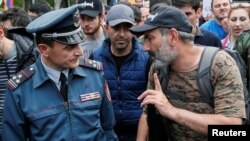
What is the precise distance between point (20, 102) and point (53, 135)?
0.29 meters

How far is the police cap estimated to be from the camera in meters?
2.90

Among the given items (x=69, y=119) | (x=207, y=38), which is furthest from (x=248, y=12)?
(x=69, y=119)

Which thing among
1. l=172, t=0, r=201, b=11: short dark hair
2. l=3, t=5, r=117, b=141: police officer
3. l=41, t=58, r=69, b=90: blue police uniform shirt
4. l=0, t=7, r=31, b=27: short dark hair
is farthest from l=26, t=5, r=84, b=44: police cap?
l=0, t=7, r=31, b=27: short dark hair

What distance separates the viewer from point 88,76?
307 centimetres

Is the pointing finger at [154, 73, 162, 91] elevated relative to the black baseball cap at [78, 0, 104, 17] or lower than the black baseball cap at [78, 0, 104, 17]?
lower

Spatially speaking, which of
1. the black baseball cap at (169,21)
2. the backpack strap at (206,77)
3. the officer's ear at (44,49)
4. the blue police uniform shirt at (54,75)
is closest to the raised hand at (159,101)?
the backpack strap at (206,77)

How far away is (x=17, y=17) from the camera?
18.6 feet

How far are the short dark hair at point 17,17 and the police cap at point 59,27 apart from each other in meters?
2.63

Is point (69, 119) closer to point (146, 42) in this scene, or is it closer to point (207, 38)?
point (146, 42)

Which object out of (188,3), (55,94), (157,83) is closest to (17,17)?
(188,3)

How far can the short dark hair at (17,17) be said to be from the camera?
5.54 m

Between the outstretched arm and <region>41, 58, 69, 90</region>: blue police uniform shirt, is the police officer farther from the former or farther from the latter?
the outstretched arm

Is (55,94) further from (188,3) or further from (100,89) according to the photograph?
(188,3)

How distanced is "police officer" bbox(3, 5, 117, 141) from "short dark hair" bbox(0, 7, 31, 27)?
2.63 meters
